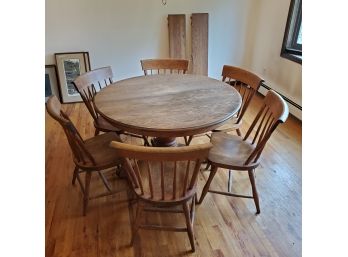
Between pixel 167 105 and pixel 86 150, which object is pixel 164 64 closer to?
pixel 167 105

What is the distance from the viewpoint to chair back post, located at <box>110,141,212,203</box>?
132 centimetres

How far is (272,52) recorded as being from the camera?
3865 mm

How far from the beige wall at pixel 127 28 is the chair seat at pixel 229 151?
6.94 feet

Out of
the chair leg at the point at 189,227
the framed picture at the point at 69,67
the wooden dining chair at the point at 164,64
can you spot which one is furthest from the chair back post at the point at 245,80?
the framed picture at the point at 69,67

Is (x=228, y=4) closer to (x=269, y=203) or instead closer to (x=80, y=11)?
(x=80, y=11)

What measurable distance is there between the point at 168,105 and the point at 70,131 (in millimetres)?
653

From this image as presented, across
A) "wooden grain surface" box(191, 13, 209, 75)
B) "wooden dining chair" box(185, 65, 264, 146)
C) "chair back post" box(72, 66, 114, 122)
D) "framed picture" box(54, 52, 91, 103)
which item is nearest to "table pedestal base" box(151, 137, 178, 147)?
"wooden dining chair" box(185, 65, 264, 146)

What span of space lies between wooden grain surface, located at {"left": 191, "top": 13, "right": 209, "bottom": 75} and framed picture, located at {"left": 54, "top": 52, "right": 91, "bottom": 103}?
58.1 inches

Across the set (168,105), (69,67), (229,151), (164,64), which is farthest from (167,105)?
(69,67)

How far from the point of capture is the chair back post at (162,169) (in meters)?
1.32

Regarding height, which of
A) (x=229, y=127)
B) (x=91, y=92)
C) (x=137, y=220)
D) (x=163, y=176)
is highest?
(x=91, y=92)

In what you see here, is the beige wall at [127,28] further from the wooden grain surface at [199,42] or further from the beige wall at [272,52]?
the beige wall at [272,52]

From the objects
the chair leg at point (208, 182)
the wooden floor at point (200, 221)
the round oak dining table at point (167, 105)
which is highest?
the round oak dining table at point (167, 105)
